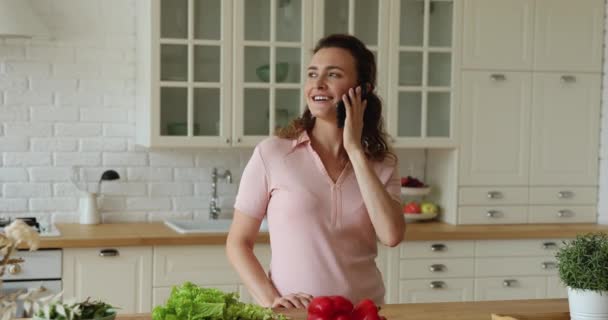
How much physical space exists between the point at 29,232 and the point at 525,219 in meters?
3.95

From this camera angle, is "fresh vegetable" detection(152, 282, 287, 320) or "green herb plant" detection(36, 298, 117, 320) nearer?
"green herb plant" detection(36, 298, 117, 320)

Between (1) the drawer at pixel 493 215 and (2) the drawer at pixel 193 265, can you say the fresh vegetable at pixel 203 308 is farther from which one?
(1) the drawer at pixel 493 215

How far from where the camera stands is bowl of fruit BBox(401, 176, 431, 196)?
4820mm

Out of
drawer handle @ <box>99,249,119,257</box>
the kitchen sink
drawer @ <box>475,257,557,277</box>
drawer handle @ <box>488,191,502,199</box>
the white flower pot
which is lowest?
drawer @ <box>475,257,557,277</box>

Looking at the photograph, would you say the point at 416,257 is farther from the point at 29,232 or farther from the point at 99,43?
the point at 29,232

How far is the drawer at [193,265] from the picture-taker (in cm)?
417

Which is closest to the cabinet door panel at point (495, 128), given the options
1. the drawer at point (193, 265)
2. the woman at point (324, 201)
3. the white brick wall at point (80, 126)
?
the drawer at point (193, 265)

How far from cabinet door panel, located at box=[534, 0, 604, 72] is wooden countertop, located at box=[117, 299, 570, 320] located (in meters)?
2.37

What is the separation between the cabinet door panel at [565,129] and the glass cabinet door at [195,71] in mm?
1711

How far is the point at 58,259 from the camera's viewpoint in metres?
3.98

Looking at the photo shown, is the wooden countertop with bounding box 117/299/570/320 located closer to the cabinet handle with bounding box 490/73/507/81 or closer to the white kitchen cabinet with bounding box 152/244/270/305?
the white kitchen cabinet with bounding box 152/244/270/305

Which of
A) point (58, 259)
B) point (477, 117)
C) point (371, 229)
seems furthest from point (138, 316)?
point (477, 117)

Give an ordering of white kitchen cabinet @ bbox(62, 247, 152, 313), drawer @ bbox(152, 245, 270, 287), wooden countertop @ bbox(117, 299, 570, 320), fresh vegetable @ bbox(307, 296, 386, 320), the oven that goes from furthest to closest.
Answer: drawer @ bbox(152, 245, 270, 287), white kitchen cabinet @ bbox(62, 247, 152, 313), the oven, wooden countertop @ bbox(117, 299, 570, 320), fresh vegetable @ bbox(307, 296, 386, 320)

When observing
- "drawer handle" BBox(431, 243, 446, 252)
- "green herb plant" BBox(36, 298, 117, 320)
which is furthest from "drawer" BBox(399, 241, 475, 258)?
"green herb plant" BBox(36, 298, 117, 320)
